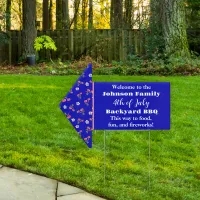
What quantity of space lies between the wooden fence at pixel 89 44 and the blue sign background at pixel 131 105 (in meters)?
12.0

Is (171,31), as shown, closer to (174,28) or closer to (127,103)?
(174,28)

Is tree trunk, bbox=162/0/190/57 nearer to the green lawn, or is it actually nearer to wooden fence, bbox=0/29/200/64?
wooden fence, bbox=0/29/200/64

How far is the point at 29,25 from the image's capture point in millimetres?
16812

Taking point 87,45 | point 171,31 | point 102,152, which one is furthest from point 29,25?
point 102,152

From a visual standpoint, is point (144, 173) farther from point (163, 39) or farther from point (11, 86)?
point (163, 39)

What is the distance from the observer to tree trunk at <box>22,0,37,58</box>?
16.8m

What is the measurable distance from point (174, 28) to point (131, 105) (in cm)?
989

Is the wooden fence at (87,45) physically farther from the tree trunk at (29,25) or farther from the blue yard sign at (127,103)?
the blue yard sign at (127,103)

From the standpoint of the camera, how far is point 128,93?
4.42m

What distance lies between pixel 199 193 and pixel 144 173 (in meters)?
0.72

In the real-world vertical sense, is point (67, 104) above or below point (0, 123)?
above

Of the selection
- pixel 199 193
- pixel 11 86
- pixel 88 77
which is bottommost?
pixel 199 193

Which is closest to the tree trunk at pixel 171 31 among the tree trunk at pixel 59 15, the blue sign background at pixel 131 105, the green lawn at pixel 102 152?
the green lawn at pixel 102 152

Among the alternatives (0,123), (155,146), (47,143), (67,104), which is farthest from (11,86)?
(67,104)
